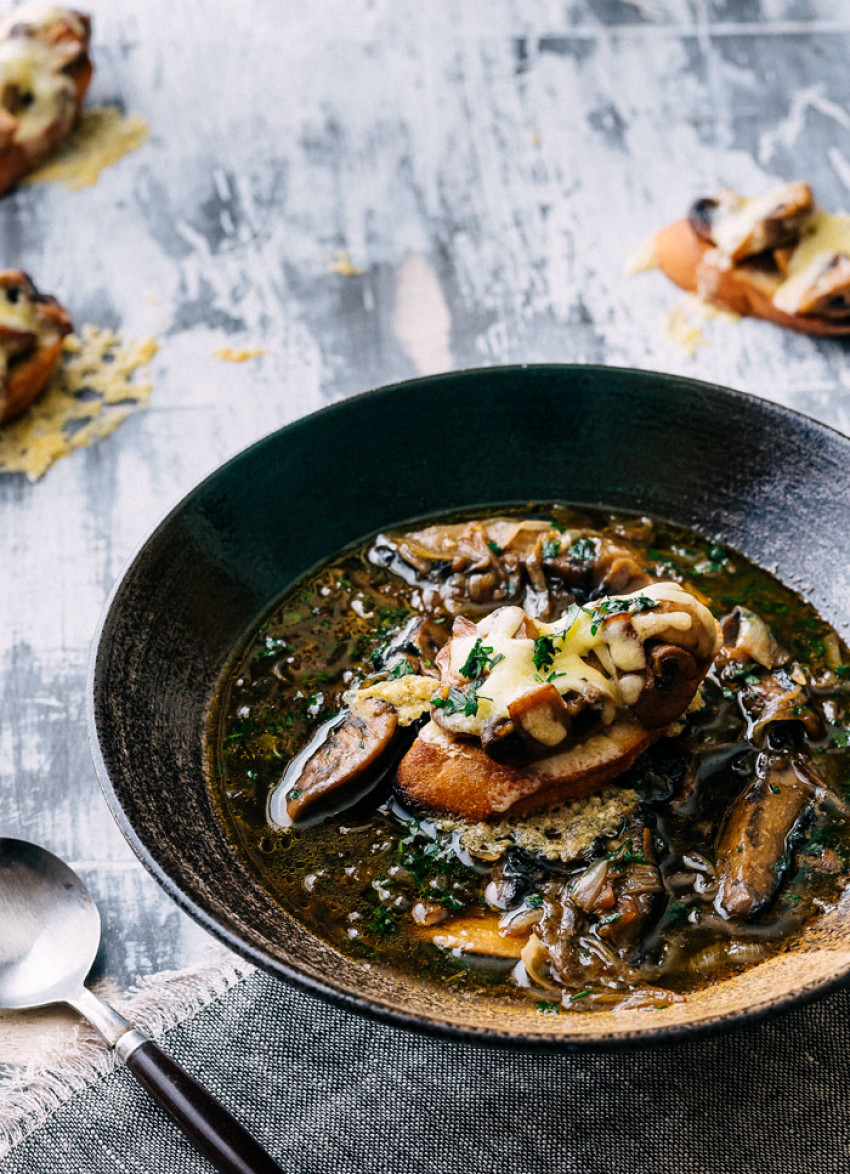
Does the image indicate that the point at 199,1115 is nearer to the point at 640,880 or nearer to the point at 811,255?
the point at 640,880

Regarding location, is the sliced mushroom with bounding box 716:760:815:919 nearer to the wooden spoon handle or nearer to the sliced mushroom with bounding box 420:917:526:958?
the sliced mushroom with bounding box 420:917:526:958

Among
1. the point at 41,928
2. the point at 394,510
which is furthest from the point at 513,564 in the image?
the point at 41,928

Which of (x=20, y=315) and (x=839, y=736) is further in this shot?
(x=20, y=315)

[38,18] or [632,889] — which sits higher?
[38,18]

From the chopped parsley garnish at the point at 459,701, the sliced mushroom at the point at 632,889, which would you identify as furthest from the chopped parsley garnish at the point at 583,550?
the sliced mushroom at the point at 632,889

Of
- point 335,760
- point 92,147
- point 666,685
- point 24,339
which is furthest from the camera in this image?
point 92,147

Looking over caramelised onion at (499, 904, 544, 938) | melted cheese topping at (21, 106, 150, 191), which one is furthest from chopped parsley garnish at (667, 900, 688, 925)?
melted cheese topping at (21, 106, 150, 191)

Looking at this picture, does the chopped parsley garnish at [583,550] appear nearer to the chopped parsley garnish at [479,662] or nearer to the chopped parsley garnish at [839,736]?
the chopped parsley garnish at [479,662]

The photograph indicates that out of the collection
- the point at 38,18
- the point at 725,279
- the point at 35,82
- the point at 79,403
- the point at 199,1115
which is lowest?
the point at 725,279
